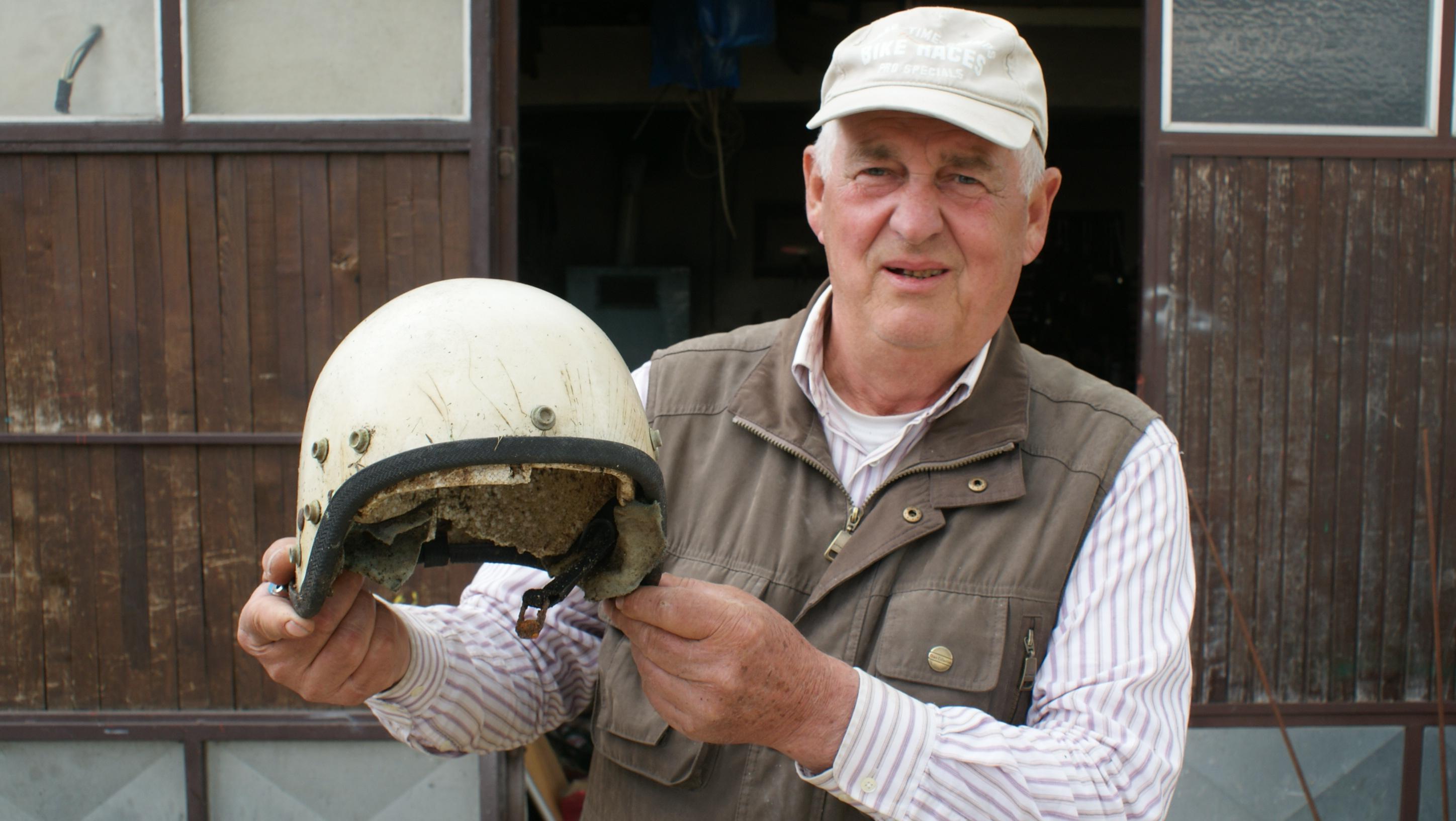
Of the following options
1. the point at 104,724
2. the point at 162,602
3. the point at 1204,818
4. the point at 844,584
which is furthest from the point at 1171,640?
the point at 104,724

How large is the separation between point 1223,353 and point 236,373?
9.60 feet

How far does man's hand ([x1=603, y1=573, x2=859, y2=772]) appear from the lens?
1216 millimetres

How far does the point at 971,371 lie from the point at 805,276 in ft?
17.3

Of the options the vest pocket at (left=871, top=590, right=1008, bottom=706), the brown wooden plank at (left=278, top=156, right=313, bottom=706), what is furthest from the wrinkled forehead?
the brown wooden plank at (left=278, top=156, right=313, bottom=706)

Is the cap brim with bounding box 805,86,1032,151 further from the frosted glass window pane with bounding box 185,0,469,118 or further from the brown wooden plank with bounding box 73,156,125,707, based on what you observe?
the brown wooden plank with bounding box 73,156,125,707

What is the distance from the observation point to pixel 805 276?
6.85 metres

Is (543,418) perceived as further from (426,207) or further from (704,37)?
(704,37)

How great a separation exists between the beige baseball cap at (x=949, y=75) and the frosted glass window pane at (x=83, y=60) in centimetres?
236

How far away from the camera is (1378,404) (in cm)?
312

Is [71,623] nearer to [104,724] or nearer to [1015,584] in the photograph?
[104,724]

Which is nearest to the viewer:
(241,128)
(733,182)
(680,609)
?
(680,609)

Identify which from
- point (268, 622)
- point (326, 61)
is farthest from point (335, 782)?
point (268, 622)

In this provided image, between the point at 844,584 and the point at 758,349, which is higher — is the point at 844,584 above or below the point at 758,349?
below

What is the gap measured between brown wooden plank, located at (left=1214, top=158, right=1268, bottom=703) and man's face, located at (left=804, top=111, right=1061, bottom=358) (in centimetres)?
179
